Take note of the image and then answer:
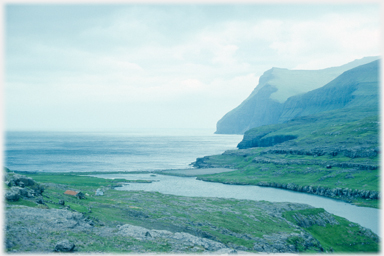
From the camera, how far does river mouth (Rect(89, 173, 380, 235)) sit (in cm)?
7906

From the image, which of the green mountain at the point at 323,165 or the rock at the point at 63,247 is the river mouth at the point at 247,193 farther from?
the rock at the point at 63,247

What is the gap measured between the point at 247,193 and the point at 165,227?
229 ft

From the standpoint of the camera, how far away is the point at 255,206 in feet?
244

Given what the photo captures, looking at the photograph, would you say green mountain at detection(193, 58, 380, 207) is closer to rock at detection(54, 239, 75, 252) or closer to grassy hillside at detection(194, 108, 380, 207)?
grassy hillside at detection(194, 108, 380, 207)

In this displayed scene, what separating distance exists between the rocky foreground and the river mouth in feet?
52.8

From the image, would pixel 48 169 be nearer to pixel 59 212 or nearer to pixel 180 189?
pixel 180 189

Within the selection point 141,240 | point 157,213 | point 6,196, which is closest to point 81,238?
point 141,240

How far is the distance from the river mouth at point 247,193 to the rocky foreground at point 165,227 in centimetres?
1611

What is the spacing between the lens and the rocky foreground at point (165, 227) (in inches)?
1131

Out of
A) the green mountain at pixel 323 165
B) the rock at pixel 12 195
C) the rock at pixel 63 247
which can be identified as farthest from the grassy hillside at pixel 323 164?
the rock at pixel 12 195

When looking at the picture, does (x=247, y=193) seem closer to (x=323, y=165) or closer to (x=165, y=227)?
(x=323, y=165)

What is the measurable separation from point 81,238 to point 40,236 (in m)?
4.03

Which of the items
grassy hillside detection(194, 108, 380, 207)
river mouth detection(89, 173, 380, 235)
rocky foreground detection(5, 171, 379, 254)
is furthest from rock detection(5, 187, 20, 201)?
grassy hillside detection(194, 108, 380, 207)

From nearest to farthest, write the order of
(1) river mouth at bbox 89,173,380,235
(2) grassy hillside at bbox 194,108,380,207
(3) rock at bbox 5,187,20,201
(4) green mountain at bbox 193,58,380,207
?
(3) rock at bbox 5,187,20,201
(1) river mouth at bbox 89,173,380,235
(4) green mountain at bbox 193,58,380,207
(2) grassy hillside at bbox 194,108,380,207
